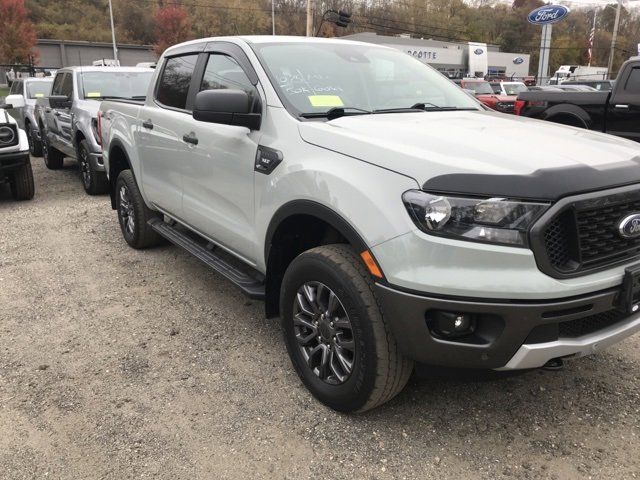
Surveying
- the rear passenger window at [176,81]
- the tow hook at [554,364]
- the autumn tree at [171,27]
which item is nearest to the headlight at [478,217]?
the tow hook at [554,364]

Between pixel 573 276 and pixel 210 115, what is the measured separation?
6.55ft

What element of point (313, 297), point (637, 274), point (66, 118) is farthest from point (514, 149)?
point (66, 118)

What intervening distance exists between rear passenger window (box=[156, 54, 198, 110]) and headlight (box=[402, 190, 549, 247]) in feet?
8.27

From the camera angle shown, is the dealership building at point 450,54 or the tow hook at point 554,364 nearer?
the tow hook at point 554,364

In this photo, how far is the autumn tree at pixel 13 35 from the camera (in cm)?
4447

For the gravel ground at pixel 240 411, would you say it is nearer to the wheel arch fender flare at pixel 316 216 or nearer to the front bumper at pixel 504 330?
the front bumper at pixel 504 330

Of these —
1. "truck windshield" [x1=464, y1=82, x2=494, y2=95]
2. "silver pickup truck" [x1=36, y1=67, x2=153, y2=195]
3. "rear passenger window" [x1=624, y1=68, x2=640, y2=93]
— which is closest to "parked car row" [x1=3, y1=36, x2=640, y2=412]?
"silver pickup truck" [x1=36, y1=67, x2=153, y2=195]

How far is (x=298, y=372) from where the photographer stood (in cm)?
304

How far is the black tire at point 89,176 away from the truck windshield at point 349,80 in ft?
17.5

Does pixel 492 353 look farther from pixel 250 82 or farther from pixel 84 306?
pixel 84 306

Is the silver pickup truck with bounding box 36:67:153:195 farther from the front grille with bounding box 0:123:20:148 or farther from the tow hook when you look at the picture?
the tow hook

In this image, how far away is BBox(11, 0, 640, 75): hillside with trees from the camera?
7256cm

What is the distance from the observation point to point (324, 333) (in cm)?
279

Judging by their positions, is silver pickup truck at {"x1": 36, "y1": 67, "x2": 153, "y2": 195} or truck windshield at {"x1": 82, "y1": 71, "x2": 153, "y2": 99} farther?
truck windshield at {"x1": 82, "y1": 71, "x2": 153, "y2": 99}
